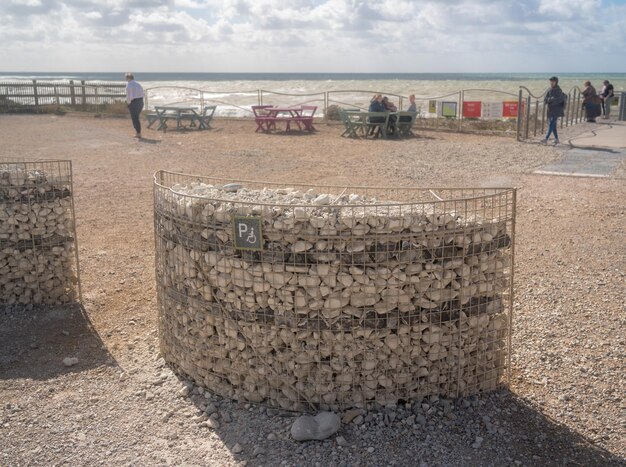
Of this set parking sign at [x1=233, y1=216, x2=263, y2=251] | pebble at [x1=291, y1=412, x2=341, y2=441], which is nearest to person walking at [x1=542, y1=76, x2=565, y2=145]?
parking sign at [x1=233, y1=216, x2=263, y2=251]

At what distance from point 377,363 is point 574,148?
14.5m

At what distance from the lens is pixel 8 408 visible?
16.9 ft

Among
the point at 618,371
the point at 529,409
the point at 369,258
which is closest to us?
the point at 369,258

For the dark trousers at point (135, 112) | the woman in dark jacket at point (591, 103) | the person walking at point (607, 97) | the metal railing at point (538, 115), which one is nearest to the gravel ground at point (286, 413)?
the metal railing at point (538, 115)

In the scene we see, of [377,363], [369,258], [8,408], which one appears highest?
[369,258]

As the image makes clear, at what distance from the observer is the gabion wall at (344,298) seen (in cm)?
463

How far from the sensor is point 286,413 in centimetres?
486

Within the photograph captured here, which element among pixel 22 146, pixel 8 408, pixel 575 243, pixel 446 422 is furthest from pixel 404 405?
pixel 22 146

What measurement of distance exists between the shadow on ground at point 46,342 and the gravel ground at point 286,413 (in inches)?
0.8

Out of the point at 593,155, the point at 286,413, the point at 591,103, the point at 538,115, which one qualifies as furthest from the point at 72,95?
the point at 286,413

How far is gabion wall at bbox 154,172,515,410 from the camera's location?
4.63 meters

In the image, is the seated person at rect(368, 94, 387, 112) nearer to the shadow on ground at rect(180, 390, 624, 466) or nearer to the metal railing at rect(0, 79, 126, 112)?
the metal railing at rect(0, 79, 126, 112)

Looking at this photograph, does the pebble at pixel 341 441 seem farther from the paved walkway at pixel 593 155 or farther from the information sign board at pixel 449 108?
the information sign board at pixel 449 108

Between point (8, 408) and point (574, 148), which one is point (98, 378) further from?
point (574, 148)
